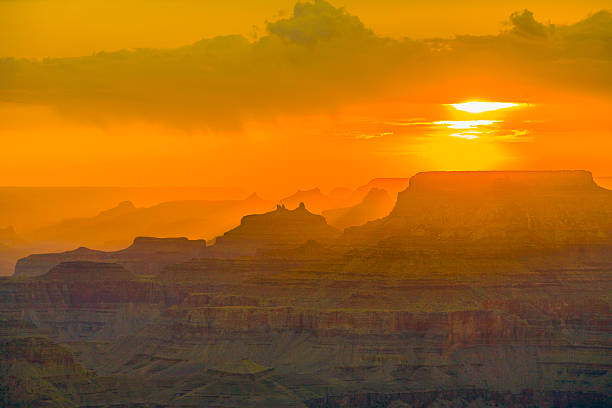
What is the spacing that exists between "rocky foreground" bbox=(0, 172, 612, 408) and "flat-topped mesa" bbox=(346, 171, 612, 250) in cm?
19

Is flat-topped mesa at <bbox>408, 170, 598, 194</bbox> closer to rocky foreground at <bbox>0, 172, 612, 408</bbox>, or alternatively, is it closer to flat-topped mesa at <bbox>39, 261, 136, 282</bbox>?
rocky foreground at <bbox>0, 172, 612, 408</bbox>

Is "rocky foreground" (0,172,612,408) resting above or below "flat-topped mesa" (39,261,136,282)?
below

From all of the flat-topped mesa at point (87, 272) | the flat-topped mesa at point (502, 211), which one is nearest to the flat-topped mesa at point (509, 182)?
the flat-topped mesa at point (502, 211)

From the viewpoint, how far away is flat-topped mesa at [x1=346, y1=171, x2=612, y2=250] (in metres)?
186

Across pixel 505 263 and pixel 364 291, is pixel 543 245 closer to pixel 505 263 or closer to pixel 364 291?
pixel 505 263

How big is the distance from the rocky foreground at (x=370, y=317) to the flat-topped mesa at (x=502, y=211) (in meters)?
0.19

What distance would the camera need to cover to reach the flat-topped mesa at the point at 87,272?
192750mm

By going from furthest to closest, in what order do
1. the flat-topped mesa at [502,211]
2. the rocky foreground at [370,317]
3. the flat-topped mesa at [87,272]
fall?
1. the flat-topped mesa at [87,272]
2. the flat-topped mesa at [502,211]
3. the rocky foreground at [370,317]

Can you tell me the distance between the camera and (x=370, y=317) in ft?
543

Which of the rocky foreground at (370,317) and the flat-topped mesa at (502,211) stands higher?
the flat-topped mesa at (502,211)

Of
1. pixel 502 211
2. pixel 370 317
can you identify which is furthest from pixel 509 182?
pixel 370 317

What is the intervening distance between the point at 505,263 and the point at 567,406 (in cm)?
3114

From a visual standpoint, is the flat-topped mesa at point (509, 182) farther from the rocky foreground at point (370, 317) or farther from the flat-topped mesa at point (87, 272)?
the flat-topped mesa at point (87, 272)

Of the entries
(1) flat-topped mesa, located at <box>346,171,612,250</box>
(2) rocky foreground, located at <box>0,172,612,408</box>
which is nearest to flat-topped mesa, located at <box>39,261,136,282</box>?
(2) rocky foreground, located at <box>0,172,612,408</box>
